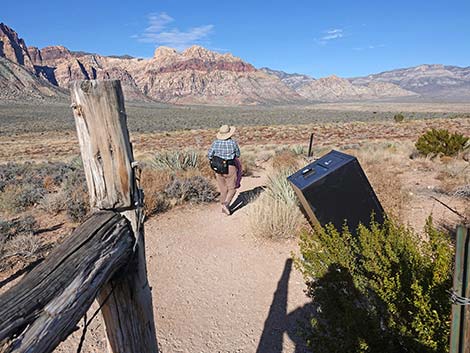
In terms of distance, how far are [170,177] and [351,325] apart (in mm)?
6259

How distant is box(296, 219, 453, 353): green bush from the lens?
6.46 feet

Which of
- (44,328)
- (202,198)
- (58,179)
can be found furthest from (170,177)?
(44,328)

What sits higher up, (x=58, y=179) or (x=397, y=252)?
(x=397, y=252)

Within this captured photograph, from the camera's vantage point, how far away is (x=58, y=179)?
31.0 ft

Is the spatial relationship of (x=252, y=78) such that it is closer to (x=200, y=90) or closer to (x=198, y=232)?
(x=200, y=90)

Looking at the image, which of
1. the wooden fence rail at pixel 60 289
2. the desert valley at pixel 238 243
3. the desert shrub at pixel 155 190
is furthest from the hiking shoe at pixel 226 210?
the wooden fence rail at pixel 60 289

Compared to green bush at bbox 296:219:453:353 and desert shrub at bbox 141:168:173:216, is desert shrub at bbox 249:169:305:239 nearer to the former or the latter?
desert shrub at bbox 141:168:173:216

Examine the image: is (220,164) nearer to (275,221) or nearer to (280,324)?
(275,221)

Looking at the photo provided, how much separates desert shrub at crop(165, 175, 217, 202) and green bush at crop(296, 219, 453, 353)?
15.6ft

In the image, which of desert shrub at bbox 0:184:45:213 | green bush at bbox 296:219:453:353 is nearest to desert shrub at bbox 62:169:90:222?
desert shrub at bbox 0:184:45:213

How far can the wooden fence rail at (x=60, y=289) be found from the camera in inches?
37.7

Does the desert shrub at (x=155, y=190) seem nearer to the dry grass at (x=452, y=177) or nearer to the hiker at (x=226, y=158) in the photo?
the hiker at (x=226, y=158)

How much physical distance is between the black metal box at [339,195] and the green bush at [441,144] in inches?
Result: 329

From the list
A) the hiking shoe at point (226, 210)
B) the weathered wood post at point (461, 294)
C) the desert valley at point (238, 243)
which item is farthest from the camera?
the hiking shoe at point (226, 210)
